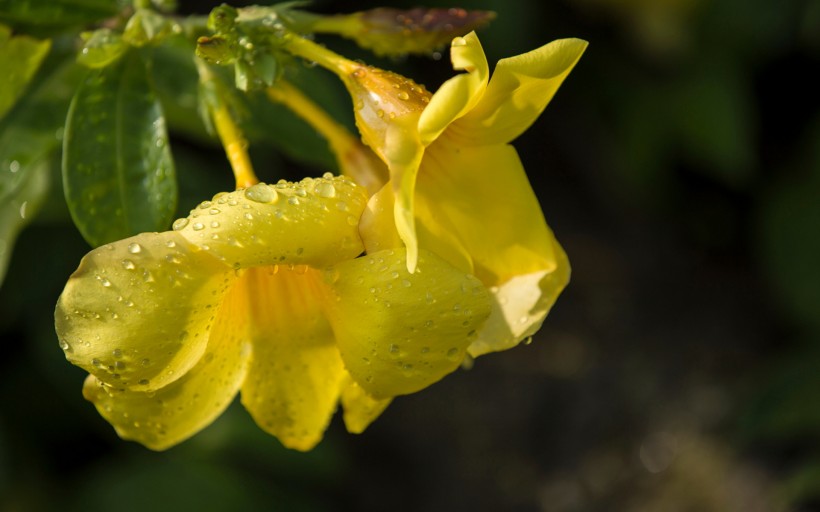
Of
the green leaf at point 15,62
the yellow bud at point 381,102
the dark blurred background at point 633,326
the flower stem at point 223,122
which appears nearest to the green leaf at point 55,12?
the green leaf at point 15,62

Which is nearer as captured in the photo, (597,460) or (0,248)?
(0,248)

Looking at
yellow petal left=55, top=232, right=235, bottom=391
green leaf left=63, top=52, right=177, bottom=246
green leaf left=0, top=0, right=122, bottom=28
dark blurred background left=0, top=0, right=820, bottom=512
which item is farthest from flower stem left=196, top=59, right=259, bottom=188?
dark blurred background left=0, top=0, right=820, bottom=512

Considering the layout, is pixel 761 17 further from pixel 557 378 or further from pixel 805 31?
pixel 557 378

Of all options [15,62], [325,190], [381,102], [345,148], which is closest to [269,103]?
[345,148]

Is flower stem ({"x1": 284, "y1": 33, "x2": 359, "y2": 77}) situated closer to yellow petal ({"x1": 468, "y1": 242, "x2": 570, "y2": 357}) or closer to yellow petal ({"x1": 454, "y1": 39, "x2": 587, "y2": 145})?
yellow petal ({"x1": 454, "y1": 39, "x2": 587, "y2": 145})

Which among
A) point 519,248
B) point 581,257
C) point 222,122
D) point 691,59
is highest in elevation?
point 222,122

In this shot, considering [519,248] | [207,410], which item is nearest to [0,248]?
[207,410]
